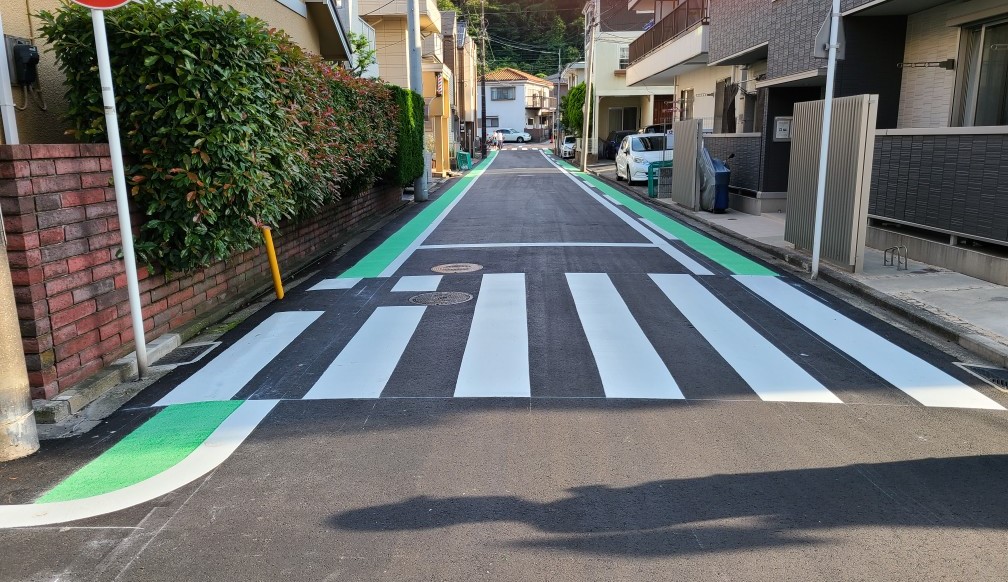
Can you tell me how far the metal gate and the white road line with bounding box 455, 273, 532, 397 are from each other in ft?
14.0

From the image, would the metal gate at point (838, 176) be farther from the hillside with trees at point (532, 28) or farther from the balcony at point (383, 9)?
the hillside with trees at point (532, 28)

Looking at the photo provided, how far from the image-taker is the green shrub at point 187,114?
20.2 feet

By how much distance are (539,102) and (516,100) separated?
18.1ft

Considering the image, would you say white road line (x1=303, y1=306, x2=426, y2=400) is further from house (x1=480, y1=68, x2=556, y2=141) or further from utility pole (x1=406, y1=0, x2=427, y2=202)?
house (x1=480, y1=68, x2=556, y2=141)

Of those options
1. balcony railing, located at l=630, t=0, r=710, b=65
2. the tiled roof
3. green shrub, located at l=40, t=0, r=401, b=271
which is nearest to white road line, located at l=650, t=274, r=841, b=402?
green shrub, located at l=40, t=0, r=401, b=271

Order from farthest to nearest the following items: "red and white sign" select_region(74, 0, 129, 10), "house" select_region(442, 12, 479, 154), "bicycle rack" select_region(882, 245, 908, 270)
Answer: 1. "house" select_region(442, 12, 479, 154)
2. "bicycle rack" select_region(882, 245, 908, 270)
3. "red and white sign" select_region(74, 0, 129, 10)

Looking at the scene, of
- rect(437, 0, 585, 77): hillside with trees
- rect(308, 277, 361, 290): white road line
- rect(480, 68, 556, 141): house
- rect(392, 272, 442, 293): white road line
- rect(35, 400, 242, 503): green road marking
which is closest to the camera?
rect(35, 400, 242, 503): green road marking

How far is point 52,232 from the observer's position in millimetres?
5164

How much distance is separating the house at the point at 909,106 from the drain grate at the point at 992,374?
10.4 ft

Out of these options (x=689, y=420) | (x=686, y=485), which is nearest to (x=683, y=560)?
(x=686, y=485)

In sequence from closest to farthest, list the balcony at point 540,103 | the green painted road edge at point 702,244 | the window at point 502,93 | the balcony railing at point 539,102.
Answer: the green painted road edge at point 702,244 → the window at point 502,93 → the balcony railing at point 539,102 → the balcony at point 540,103

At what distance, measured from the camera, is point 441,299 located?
850cm

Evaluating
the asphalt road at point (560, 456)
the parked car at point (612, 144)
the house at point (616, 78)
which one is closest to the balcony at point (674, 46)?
the parked car at point (612, 144)

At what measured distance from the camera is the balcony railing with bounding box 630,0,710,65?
22.3 m
